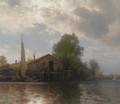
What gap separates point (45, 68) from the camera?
127500 mm

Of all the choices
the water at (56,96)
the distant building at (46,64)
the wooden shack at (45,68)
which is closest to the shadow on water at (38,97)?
the water at (56,96)

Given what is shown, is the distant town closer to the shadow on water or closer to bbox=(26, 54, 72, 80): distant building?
bbox=(26, 54, 72, 80): distant building

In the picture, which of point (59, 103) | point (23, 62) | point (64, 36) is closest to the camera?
point (59, 103)

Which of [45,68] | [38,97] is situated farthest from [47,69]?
[38,97]

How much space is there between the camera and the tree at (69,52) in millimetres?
129500

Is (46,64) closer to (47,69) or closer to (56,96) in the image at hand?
(47,69)

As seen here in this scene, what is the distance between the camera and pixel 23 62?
123812mm

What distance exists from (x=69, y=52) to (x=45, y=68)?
1041cm

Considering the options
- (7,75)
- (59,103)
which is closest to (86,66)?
(7,75)

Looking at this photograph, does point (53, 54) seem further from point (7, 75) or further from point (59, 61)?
point (7, 75)

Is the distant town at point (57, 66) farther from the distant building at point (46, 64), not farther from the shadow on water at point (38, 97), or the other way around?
the shadow on water at point (38, 97)

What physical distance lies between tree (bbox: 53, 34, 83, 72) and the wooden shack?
2.84m

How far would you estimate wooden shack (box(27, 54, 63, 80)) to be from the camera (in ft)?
415

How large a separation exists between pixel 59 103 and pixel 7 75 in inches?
3305
